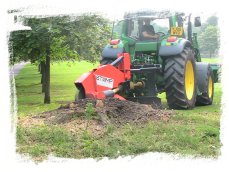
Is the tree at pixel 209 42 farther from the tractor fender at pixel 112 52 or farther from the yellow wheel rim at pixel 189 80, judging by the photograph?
the tractor fender at pixel 112 52

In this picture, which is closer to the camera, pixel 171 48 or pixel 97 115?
pixel 97 115

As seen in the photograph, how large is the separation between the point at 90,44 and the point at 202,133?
11139 millimetres

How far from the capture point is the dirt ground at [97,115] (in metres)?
7.32

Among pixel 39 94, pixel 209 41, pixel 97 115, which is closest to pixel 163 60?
pixel 97 115

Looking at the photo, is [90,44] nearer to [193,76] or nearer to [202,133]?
[193,76]

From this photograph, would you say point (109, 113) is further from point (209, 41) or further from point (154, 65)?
point (209, 41)

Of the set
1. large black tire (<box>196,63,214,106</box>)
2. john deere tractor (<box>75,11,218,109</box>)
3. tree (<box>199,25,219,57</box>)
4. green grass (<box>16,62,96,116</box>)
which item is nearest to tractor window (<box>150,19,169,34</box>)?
john deere tractor (<box>75,11,218,109</box>)

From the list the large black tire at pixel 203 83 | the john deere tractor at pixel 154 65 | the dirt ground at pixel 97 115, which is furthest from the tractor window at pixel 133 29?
the dirt ground at pixel 97 115

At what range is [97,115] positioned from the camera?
7559mm

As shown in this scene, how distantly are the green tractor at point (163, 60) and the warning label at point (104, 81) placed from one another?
75cm

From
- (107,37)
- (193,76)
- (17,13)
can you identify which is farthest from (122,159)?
(107,37)

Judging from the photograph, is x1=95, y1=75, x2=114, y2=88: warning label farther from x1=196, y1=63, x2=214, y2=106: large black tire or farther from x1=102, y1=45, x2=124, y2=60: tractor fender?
x1=196, y1=63, x2=214, y2=106: large black tire

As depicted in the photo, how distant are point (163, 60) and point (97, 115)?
3.62 meters

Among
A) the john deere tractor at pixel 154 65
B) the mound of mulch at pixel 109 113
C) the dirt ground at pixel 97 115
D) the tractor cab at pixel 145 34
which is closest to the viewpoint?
the dirt ground at pixel 97 115
